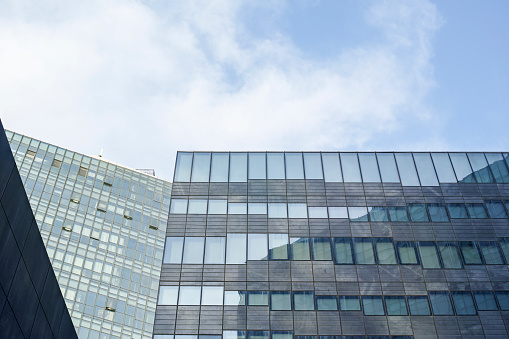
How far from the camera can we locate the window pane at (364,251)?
37.2m

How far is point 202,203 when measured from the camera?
40.5m

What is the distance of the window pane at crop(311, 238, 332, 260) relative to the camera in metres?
37.4

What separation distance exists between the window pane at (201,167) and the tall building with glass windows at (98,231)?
118ft

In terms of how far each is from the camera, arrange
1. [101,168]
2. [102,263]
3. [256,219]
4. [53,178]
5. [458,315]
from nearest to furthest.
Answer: [458,315] < [256,219] < [102,263] < [53,178] < [101,168]

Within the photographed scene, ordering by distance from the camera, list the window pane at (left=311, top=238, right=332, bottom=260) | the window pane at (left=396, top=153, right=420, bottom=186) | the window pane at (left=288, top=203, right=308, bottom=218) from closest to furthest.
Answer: the window pane at (left=311, top=238, right=332, bottom=260), the window pane at (left=288, top=203, right=308, bottom=218), the window pane at (left=396, top=153, right=420, bottom=186)

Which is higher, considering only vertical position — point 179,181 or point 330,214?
point 179,181

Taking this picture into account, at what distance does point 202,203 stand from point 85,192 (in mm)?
46754

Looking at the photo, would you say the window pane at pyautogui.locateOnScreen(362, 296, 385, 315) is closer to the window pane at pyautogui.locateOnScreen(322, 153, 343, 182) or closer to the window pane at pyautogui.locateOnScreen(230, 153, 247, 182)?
the window pane at pyautogui.locateOnScreen(322, 153, 343, 182)

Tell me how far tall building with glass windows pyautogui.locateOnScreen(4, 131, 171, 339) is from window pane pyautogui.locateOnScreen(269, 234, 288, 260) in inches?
1561

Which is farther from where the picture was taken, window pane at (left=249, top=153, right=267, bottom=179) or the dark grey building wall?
window pane at (left=249, top=153, right=267, bottom=179)

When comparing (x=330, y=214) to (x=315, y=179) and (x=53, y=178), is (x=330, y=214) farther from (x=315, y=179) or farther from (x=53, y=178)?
(x=53, y=178)

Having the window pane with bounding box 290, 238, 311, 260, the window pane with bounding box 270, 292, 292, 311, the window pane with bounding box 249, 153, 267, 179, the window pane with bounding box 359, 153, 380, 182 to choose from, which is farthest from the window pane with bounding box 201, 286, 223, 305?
the window pane with bounding box 359, 153, 380, 182

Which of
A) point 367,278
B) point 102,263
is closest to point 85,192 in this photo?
point 102,263

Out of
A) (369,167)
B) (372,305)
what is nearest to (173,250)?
(372,305)
